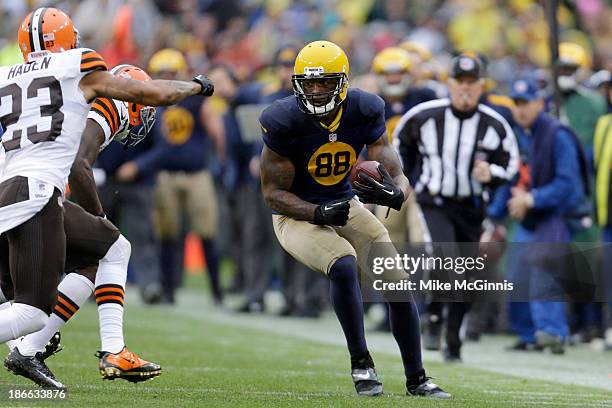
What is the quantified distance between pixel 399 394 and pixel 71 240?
1.90 metres

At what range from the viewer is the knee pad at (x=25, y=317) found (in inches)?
235

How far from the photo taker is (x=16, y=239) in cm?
598

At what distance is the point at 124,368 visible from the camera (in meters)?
6.30

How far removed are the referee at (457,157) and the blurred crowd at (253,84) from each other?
0.88 meters

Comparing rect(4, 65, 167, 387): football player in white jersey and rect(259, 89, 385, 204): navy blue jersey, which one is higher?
rect(259, 89, 385, 204): navy blue jersey

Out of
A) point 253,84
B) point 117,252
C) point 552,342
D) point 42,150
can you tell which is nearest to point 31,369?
point 117,252

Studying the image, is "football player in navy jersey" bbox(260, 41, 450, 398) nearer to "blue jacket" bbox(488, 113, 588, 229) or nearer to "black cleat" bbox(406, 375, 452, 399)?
"black cleat" bbox(406, 375, 452, 399)

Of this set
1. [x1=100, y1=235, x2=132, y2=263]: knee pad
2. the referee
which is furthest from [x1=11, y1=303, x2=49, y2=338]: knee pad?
the referee

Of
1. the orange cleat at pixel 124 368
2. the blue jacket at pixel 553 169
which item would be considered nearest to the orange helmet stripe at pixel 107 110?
the orange cleat at pixel 124 368

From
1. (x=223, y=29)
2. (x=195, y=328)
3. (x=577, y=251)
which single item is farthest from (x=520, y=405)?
(x=223, y=29)

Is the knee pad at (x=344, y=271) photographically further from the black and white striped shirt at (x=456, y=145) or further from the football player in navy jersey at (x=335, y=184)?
the black and white striped shirt at (x=456, y=145)

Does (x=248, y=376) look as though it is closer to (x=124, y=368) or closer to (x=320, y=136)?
(x=124, y=368)

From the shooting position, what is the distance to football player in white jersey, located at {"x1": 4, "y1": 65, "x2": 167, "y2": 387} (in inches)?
251

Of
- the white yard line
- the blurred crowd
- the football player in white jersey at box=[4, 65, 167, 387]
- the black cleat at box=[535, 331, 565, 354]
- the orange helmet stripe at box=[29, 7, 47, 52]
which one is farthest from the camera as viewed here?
the blurred crowd
